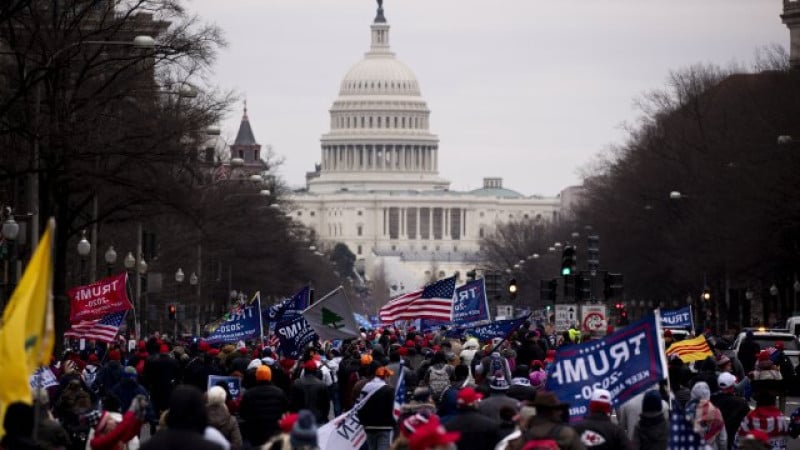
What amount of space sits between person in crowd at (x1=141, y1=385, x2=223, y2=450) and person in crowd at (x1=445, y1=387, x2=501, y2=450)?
4.22 m

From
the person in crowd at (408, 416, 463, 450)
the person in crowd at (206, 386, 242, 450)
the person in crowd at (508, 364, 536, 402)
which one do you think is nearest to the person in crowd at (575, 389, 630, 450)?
the person in crowd at (408, 416, 463, 450)

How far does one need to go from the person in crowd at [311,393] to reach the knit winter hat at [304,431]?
31.9 feet

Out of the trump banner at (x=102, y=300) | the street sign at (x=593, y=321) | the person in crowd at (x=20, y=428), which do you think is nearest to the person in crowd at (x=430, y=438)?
the person in crowd at (x=20, y=428)

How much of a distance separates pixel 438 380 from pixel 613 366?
8.14 metres

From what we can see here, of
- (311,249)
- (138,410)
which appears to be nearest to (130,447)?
(138,410)

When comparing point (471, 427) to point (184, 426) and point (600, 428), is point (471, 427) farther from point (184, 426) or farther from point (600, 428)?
point (184, 426)

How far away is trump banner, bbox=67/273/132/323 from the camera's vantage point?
3297cm

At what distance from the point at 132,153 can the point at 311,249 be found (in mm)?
95658

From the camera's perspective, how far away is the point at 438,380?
1028 inches

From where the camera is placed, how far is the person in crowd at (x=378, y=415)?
2366 cm

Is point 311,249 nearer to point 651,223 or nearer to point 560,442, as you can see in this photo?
point 651,223

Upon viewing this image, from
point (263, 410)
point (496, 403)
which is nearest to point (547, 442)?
point (496, 403)

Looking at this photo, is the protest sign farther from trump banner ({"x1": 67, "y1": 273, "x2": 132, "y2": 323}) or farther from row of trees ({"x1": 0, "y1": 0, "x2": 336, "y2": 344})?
row of trees ({"x1": 0, "y1": 0, "x2": 336, "y2": 344})

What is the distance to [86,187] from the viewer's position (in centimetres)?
4434
